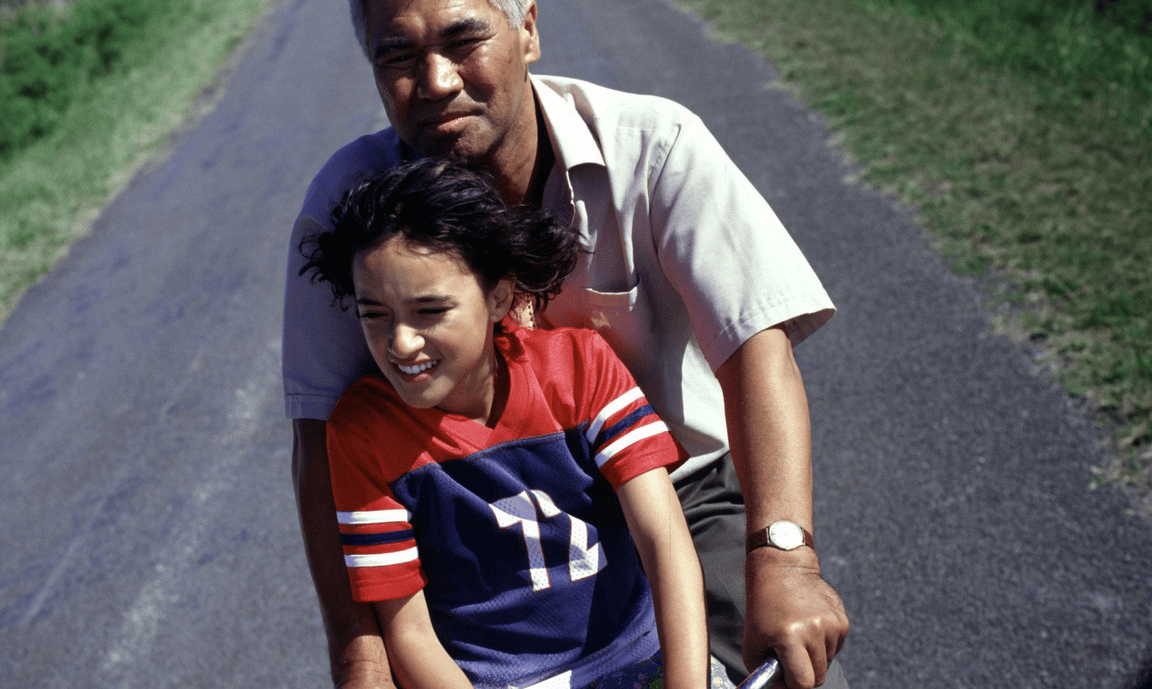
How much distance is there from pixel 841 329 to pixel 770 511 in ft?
9.34

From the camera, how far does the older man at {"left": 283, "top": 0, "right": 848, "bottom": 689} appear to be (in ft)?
5.89

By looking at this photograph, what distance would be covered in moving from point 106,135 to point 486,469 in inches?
393

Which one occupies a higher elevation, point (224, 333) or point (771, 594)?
point (771, 594)

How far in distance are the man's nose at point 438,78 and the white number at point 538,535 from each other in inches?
28.0

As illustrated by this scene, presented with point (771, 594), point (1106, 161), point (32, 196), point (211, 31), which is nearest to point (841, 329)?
point (1106, 161)

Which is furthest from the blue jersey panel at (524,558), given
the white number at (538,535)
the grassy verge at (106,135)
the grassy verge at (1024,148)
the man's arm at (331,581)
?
the grassy verge at (106,135)

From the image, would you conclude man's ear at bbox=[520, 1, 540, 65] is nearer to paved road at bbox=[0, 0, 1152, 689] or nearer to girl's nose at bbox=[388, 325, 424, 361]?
girl's nose at bbox=[388, 325, 424, 361]

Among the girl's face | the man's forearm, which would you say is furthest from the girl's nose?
the man's forearm

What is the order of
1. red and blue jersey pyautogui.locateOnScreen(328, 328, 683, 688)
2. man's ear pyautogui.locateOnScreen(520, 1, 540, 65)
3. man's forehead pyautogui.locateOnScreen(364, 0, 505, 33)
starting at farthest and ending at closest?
man's ear pyautogui.locateOnScreen(520, 1, 540, 65)
man's forehead pyautogui.locateOnScreen(364, 0, 505, 33)
red and blue jersey pyautogui.locateOnScreen(328, 328, 683, 688)

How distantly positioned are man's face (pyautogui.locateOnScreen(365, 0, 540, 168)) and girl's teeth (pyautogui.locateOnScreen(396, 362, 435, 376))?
0.44 meters

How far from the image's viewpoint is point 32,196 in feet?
29.8

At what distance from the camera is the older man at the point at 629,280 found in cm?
179

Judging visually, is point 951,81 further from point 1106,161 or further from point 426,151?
point 426,151

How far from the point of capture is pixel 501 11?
1953 mm
